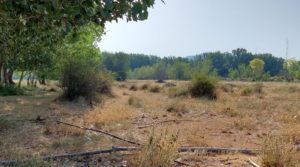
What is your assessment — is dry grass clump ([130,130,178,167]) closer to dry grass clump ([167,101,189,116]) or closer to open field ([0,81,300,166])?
open field ([0,81,300,166])

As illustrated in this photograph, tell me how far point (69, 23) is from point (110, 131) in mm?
6443

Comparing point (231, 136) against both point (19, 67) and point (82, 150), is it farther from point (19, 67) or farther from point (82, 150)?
point (19, 67)

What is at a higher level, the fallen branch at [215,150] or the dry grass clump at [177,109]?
the fallen branch at [215,150]

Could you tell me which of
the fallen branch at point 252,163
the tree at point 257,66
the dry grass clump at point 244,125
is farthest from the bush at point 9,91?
the tree at point 257,66

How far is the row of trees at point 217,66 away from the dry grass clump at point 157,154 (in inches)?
3209

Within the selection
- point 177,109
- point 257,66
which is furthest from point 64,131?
point 257,66

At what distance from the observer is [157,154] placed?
256 inches

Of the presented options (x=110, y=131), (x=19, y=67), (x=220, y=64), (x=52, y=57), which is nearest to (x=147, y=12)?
(x=110, y=131)

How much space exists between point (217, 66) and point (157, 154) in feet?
440

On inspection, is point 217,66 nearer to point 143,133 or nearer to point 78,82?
point 78,82

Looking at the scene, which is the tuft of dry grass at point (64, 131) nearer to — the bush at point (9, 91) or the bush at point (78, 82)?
the bush at point (78, 82)

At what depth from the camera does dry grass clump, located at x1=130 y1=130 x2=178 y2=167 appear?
21.0 feet

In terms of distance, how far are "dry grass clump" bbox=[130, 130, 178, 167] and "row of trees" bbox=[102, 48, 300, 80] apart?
267 ft

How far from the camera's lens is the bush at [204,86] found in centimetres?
2678
